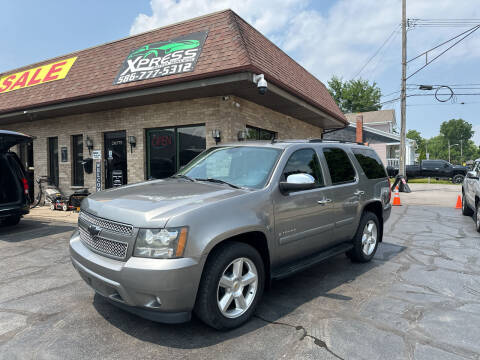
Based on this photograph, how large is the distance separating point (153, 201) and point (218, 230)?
66 cm

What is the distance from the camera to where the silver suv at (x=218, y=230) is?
2.58 metres

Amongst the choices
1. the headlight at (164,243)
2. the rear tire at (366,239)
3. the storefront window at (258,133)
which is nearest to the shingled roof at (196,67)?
the storefront window at (258,133)

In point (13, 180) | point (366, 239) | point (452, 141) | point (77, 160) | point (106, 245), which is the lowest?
point (366, 239)

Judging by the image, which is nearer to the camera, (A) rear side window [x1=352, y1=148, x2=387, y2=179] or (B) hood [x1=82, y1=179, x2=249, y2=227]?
(B) hood [x1=82, y1=179, x2=249, y2=227]

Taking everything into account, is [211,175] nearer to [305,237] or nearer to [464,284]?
[305,237]

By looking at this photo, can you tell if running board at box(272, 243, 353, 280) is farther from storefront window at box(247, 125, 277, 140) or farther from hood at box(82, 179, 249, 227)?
storefront window at box(247, 125, 277, 140)

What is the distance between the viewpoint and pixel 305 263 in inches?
145

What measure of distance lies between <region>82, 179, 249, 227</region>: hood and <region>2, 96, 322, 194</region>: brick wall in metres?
5.60

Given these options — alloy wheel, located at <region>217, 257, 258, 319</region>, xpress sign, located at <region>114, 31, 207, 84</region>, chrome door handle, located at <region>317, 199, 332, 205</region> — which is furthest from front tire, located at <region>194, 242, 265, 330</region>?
xpress sign, located at <region>114, 31, 207, 84</region>

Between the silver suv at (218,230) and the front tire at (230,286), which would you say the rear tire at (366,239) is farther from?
the front tire at (230,286)

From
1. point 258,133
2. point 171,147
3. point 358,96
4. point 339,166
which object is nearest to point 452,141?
point 358,96

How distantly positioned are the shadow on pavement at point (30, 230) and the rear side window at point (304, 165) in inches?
228

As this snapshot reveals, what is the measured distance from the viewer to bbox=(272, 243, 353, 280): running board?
11.1 ft

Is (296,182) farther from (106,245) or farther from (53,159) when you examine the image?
(53,159)
